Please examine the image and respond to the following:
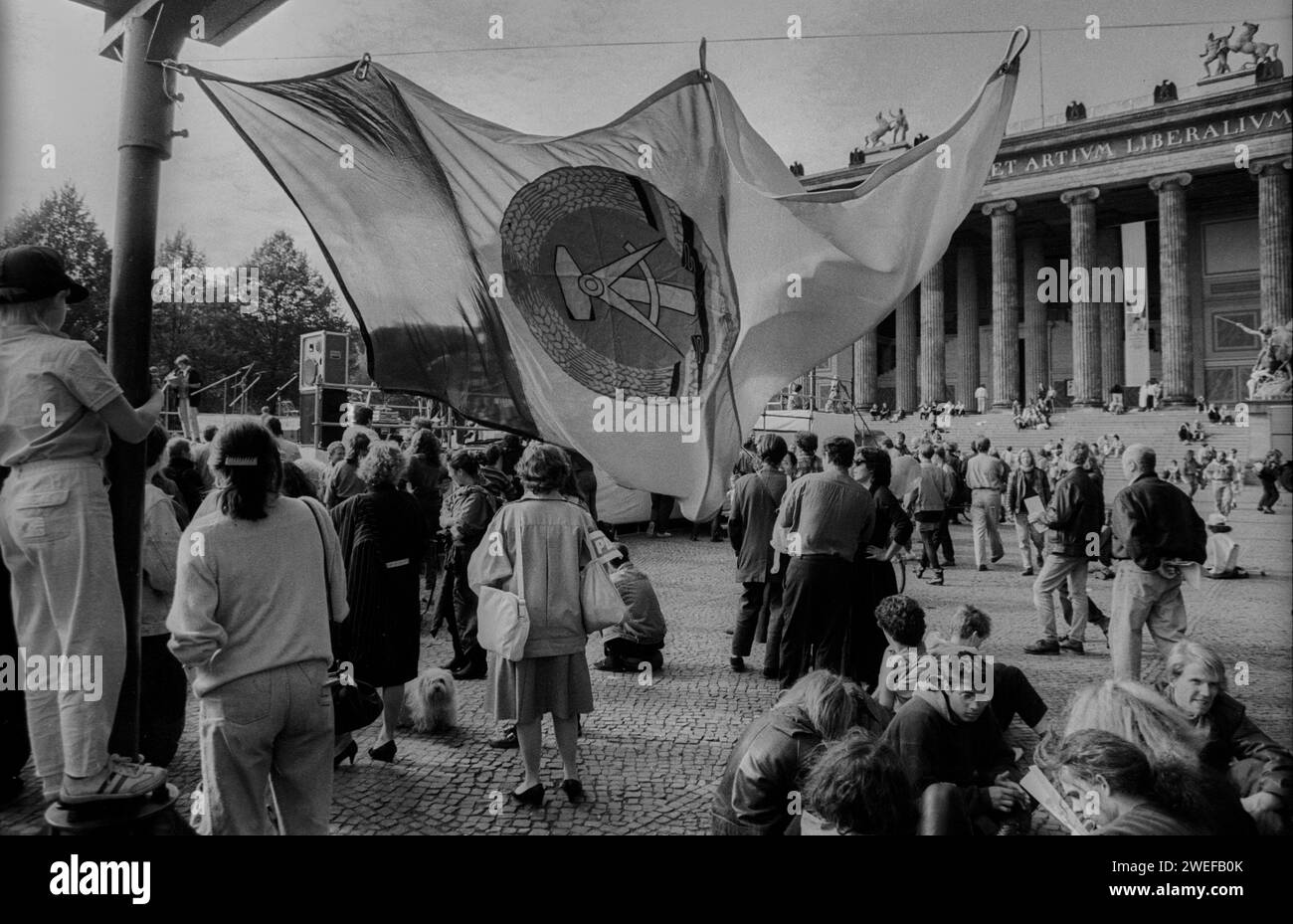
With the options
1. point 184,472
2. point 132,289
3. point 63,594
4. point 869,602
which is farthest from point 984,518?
point 63,594

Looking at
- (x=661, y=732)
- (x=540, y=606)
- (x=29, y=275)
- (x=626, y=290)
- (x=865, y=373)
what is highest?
(x=865, y=373)

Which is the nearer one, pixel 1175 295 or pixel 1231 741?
pixel 1231 741

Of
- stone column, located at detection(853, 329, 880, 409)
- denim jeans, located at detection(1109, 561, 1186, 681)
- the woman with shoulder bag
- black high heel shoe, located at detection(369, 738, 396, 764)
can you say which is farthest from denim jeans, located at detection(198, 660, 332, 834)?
stone column, located at detection(853, 329, 880, 409)

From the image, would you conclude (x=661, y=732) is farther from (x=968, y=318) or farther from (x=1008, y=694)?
(x=968, y=318)

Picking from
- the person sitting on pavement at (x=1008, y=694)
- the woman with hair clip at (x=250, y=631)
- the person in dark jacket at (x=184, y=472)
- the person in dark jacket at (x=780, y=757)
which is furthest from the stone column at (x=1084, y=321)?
the woman with hair clip at (x=250, y=631)

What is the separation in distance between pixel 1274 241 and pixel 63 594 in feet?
110

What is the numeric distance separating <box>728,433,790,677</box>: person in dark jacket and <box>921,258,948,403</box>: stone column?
33280mm

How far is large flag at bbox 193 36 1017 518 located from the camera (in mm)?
3539

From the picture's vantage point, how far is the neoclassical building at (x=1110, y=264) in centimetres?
3075

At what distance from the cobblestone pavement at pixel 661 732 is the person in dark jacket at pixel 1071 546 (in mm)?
199

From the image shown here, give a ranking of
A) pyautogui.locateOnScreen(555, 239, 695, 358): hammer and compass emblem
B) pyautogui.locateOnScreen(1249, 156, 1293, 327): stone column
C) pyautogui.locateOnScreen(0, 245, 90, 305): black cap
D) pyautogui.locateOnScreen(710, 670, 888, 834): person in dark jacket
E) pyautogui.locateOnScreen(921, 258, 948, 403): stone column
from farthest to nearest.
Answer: pyautogui.locateOnScreen(921, 258, 948, 403): stone column < pyautogui.locateOnScreen(1249, 156, 1293, 327): stone column < pyautogui.locateOnScreen(555, 239, 695, 358): hammer and compass emblem < pyautogui.locateOnScreen(710, 670, 888, 834): person in dark jacket < pyautogui.locateOnScreen(0, 245, 90, 305): black cap

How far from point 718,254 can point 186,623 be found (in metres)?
3.00

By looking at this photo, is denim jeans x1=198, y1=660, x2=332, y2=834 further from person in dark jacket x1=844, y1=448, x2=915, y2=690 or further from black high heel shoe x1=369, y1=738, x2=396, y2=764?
person in dark jacket x1=844, y1=448, x2=915, y2=690

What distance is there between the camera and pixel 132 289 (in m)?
2.84
